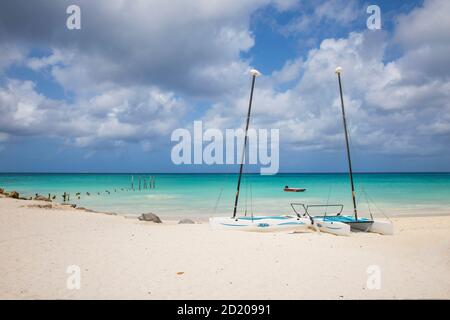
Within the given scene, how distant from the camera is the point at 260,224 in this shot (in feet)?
56.2

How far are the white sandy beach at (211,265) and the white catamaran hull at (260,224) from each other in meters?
2.15

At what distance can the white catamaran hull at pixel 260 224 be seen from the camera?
17.0 metres

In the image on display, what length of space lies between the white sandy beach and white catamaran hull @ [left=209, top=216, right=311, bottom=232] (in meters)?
2.15

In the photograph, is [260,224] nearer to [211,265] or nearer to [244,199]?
[211,265]

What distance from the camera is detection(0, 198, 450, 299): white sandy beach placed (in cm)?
732

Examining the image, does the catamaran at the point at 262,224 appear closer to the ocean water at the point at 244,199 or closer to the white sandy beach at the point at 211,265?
the white sandy beach at the point at 211,265

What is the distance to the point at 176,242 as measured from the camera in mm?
12531

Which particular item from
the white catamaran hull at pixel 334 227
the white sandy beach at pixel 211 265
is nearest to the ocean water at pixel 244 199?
the white catamaran hull at pixel 334 227

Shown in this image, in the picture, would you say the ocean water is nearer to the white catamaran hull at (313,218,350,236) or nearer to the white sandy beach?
the white catamaran hull at (313,218,350,236)

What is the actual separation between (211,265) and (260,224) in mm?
8106

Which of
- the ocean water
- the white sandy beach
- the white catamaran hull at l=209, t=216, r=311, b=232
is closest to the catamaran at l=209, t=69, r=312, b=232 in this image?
the white catamaran hull at l=209, t=216, r=311, b=232
